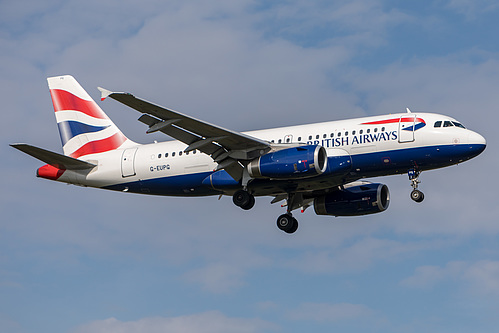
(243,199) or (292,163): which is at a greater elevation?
(292,163)

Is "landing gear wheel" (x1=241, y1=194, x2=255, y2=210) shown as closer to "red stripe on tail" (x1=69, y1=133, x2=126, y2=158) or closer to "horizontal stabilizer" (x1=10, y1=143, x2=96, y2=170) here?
"red stripe on tail" (x1=69, y1=133, x2=126, y2=158)

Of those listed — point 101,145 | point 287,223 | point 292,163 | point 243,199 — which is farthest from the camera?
point 101,145

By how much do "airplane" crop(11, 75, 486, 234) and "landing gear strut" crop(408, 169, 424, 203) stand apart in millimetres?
47

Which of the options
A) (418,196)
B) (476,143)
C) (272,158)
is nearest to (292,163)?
(272,158)

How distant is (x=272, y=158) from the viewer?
4012 cm

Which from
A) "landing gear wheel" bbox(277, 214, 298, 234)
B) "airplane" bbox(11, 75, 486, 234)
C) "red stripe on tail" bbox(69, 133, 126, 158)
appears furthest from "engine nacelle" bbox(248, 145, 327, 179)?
"red stripe on tail" bbox(69, 133, 126, 158)

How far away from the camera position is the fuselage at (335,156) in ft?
131

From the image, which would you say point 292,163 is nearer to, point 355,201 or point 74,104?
point 355,201

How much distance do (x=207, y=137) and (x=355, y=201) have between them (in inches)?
391

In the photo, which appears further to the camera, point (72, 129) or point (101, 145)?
point (72, 129)

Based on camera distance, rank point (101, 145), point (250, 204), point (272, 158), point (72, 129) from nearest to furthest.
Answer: point (272, 158)
point (250, 204)
point (101, 145)
point (72, 129)

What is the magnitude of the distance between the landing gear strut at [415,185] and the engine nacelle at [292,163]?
4.31 metres

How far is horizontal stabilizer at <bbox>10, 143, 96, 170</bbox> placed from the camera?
41.5m

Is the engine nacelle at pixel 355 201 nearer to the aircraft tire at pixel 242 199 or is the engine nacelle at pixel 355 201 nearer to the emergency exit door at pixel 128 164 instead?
the aircraft tire at pixel 242 199
